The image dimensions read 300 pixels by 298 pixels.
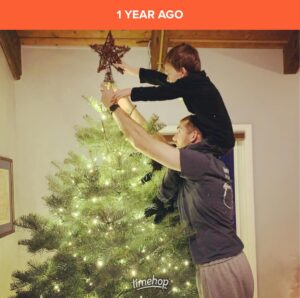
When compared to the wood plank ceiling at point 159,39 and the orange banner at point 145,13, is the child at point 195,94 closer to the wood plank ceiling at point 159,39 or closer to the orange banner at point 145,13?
the orange banner at point 145,13

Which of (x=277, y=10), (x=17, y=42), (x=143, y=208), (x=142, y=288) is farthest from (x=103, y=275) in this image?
(x=17, y=42)

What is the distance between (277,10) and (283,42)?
5.93 ft

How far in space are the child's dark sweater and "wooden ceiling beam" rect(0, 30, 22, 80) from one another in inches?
61.2

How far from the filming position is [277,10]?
1.58m

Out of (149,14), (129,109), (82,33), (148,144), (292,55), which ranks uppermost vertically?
(82,33)

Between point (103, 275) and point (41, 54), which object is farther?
point (41, 54)

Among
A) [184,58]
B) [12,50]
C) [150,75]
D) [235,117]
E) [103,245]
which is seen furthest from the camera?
[235,117]

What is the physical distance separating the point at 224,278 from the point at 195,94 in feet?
2.39

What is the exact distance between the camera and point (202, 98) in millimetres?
1561

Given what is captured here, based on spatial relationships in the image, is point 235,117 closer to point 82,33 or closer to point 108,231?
point 82,33

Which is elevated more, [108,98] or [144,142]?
[108,98]

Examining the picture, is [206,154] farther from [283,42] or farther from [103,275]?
[283,42]
